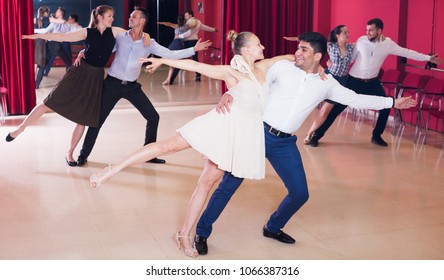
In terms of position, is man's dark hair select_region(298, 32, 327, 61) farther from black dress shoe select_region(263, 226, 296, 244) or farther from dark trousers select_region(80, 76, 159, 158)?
dark trousers select_region(80, 76, 159, 158)

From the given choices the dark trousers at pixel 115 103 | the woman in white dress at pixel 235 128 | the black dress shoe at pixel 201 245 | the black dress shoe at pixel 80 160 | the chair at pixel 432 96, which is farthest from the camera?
the chair at pixel 432 96

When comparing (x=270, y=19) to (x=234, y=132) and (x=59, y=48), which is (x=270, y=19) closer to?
(x=59, y=48)

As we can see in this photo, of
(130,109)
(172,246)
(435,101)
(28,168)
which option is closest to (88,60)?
(28,168)

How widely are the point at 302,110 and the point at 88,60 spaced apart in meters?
2.78

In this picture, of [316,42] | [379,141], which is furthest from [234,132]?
[379,141]

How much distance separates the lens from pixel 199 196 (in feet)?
14.3

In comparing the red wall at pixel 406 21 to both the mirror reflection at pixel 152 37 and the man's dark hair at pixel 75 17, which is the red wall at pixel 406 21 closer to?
the mirror reflection at pixel 152 37

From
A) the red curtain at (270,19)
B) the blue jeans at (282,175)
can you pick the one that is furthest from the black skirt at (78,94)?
the red curtain at (270,19)

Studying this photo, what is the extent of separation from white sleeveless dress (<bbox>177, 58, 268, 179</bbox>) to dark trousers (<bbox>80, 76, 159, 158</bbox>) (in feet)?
8.76

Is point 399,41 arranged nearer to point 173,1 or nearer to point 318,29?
point 318,29

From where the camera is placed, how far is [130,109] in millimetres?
10445

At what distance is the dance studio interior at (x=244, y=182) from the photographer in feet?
15.6

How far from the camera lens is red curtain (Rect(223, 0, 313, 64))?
1147 cm

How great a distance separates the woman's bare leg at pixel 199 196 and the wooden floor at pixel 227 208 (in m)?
0.10
